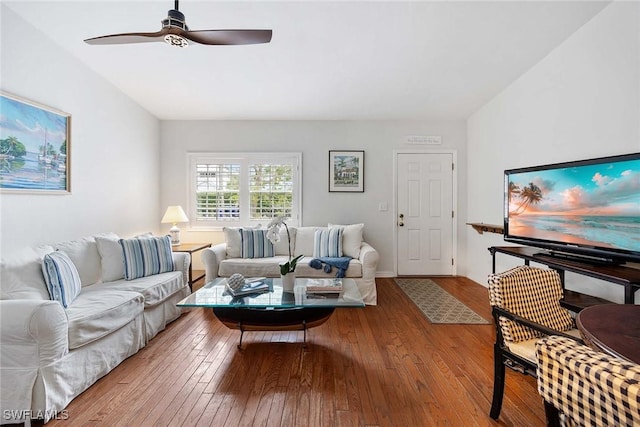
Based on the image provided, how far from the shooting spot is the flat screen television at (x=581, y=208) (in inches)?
74.7

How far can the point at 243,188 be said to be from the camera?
4.62 m

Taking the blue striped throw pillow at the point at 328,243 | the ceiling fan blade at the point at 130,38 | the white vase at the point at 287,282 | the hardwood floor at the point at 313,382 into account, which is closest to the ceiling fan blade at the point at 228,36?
the ceiling fan blade at the point at 130,38

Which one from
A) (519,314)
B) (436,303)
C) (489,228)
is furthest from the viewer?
(489,228)

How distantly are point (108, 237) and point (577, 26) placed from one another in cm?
478

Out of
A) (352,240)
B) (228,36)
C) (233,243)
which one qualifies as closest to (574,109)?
(352,240)

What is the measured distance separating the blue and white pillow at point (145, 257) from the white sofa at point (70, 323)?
6 centimetres

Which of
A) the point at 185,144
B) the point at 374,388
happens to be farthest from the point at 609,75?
the point at 185,144

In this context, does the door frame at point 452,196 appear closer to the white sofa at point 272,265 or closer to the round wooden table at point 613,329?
the white sofa at point 272,265

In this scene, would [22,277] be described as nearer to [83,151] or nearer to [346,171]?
[83,151]

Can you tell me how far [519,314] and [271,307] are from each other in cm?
155

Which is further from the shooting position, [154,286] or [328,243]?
[328,243]

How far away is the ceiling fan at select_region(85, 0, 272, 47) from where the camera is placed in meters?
1.74

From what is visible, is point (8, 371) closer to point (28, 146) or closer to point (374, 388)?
point (28, 146)

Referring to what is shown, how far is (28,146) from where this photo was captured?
7.79 feet
